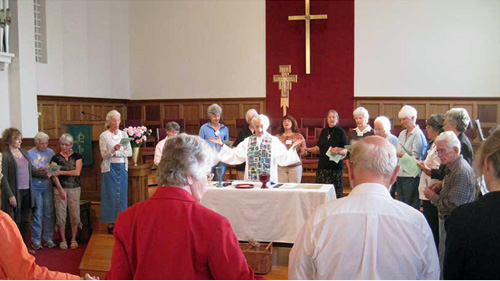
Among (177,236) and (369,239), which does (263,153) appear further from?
(177,236)

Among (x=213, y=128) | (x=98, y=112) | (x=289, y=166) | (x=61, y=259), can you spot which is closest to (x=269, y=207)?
(x=289, y=166)

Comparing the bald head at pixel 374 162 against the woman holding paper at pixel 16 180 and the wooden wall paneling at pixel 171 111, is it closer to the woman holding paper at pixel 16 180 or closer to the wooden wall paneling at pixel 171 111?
the woman holding paper at pixel 16 180

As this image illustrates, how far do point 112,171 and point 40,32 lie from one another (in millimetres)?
4931

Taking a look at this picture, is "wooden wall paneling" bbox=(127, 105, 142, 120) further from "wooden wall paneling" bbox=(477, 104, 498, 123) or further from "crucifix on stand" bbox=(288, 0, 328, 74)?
"wooden wall paneling" bbox=(477, 104, 498, 123)

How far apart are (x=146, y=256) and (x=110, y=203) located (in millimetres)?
4399

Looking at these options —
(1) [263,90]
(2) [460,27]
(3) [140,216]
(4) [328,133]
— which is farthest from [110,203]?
(2) [460,27]

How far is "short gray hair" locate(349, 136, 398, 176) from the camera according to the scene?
1.75 m

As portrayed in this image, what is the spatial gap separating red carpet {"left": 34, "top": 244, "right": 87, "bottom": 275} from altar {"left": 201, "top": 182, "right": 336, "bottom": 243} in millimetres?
1646

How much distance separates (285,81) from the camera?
1055 centimetres

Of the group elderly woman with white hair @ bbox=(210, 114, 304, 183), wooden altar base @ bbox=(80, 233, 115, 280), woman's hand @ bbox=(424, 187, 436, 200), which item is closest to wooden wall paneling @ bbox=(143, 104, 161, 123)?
wooden altar base @ bbox=(80, 233, 115, 280)

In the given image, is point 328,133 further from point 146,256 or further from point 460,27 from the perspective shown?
point 460,27

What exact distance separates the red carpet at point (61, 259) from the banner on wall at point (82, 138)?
4.93 ft

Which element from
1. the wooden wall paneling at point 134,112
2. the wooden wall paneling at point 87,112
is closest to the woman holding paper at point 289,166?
the wooden wall paneling at point 87,112

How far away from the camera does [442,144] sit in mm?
3148
